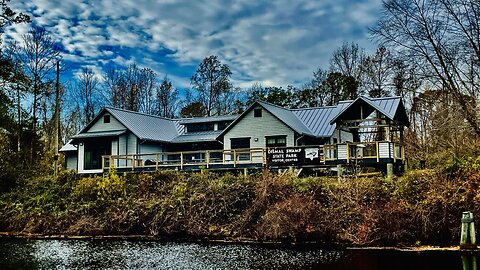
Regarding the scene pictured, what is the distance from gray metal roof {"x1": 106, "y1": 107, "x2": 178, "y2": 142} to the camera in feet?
107

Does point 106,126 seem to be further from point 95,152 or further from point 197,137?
point 197,137

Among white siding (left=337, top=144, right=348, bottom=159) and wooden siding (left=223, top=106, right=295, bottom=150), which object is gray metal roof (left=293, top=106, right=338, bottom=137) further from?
white siding (left=337, top=144, right=348, bottom=159)

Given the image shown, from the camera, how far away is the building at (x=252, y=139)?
24.4 metres

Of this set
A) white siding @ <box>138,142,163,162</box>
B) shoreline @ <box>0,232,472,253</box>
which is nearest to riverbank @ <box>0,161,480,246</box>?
shoreline @ <box>0,232,472,253</box>

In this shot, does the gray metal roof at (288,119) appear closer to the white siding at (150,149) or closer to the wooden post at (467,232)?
the white siding at (150,149)

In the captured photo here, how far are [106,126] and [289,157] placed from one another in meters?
14.6

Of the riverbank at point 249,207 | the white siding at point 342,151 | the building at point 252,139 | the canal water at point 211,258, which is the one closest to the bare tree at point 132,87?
the building at point 252,139

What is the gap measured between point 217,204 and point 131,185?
17.3ft

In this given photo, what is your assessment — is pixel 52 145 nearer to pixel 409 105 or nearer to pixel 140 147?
pixel 140 147

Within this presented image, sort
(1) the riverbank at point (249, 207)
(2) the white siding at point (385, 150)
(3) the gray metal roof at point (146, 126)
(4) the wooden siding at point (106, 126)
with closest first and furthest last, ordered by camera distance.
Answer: (1) the riverbank at point (249, 207) < (2) the white siding at point (385, 150) < (3) the gray metal roof at point (146, 126) < (4) the wooden siding at point (106, 126)

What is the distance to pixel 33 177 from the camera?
28.4 meters

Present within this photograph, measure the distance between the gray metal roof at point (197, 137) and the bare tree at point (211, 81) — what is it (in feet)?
46.2

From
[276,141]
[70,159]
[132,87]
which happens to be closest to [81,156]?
[70,159]

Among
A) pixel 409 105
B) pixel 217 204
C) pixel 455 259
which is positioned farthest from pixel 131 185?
pixel 409 105
